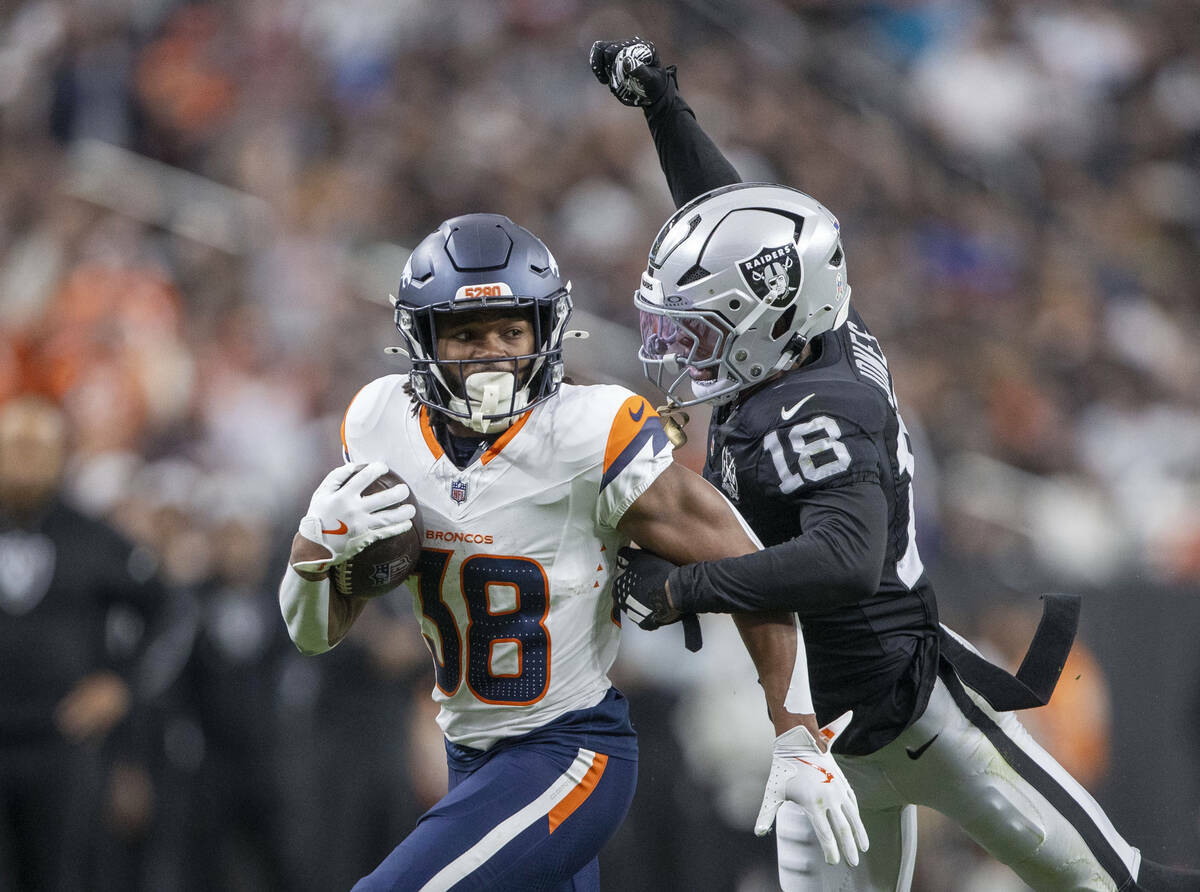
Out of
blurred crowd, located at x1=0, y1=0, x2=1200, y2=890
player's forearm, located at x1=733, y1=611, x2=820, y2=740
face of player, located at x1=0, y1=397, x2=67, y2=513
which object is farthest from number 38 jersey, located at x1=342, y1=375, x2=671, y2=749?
face of player, located at x1=0, y1=397, x2=67, y2=513

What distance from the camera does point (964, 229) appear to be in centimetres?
542

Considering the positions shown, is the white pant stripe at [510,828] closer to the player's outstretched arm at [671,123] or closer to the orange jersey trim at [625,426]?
the orange jersey trim at [625,426]

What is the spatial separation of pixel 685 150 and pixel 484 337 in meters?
1.11

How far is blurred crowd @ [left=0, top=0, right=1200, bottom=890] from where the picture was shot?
169 inches

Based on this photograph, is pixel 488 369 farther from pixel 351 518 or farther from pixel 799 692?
pixel 799 692

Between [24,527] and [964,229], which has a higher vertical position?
[964,229]

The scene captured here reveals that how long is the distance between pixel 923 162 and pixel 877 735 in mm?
3564

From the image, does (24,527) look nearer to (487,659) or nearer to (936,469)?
(487,659)

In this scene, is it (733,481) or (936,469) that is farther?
(936,469)

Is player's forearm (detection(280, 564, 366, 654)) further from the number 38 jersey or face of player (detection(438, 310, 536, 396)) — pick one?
face of player (detection(438, 310, 536, 396))

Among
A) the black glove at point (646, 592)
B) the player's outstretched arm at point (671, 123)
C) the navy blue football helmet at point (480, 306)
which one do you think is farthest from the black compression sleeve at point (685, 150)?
the black glove at point (646, 592)

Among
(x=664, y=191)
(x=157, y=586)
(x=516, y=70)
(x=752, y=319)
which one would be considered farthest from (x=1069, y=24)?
(x=157, y=586)

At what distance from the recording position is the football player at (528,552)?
2148 mm

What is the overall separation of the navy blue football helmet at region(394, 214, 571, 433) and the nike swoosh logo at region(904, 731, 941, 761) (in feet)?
3.56
